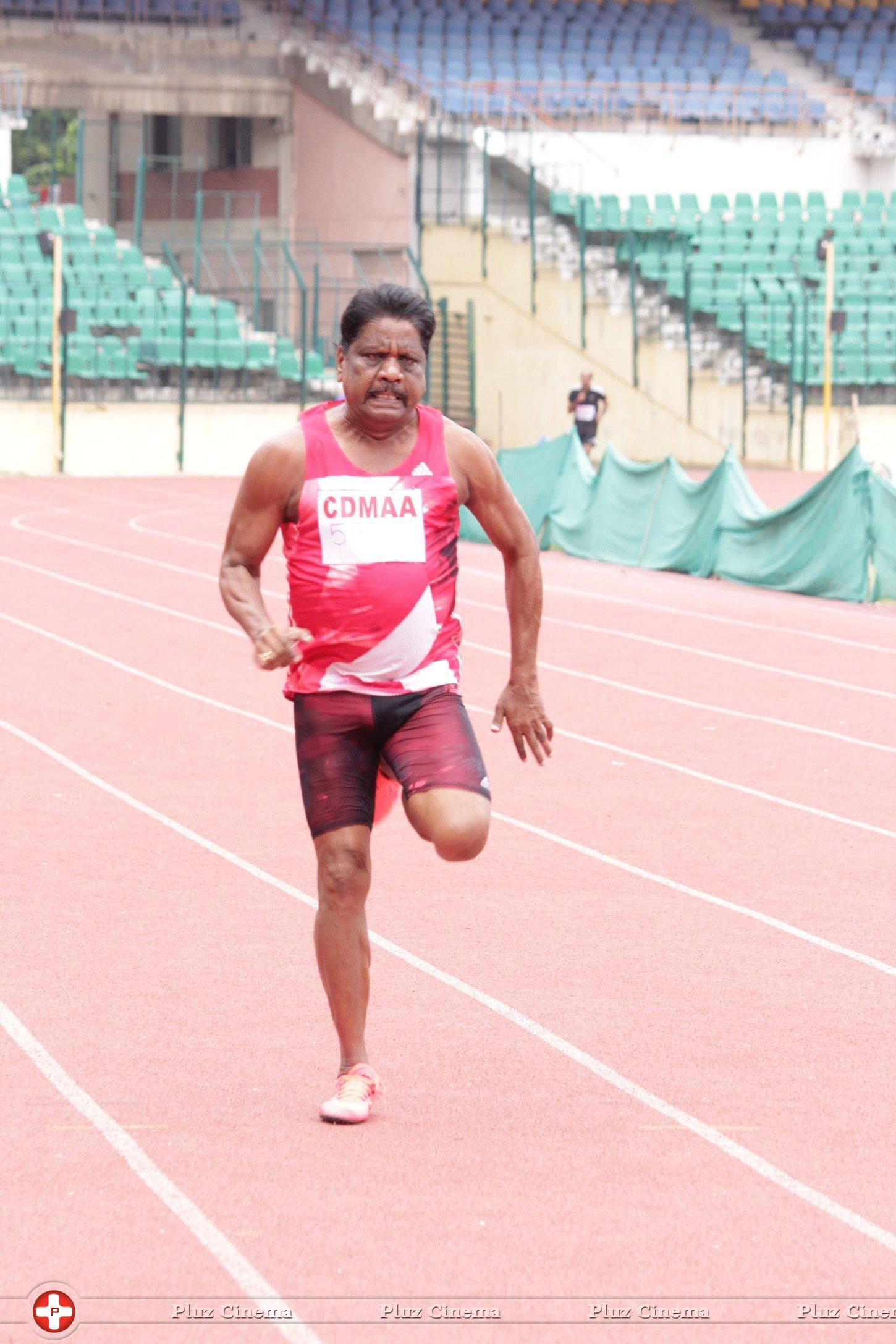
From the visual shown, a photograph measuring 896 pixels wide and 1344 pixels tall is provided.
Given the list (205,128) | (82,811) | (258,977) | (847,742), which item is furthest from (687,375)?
(258,977)

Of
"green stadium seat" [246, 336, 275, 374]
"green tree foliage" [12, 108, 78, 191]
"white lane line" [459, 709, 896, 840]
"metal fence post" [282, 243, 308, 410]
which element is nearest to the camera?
"white lane line" [459, 709, 896, 840]

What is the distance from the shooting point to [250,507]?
15.9 feet

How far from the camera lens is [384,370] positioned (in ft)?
15.7

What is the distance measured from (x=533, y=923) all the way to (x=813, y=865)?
4.94ft

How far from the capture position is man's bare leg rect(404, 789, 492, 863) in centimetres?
472

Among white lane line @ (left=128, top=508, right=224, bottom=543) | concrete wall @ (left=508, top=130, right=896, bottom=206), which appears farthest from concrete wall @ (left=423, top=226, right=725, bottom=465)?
white lane line @ (left=128, top=508, right=224, bottom=543)

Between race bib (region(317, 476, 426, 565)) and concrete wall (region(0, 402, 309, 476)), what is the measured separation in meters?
25.0

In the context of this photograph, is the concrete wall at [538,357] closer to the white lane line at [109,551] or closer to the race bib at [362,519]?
the white lane line at [109,551]

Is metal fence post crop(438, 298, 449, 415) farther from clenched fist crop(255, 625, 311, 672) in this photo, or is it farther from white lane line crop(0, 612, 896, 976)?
clenched fist crop(255, 625, 311, 672)

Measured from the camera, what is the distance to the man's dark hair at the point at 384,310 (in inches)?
189

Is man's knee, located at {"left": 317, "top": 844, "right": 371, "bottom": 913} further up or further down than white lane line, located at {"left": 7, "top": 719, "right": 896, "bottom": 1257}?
further up

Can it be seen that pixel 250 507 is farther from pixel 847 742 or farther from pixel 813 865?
pixel 847 742

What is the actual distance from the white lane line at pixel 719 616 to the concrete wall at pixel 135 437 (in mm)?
12069

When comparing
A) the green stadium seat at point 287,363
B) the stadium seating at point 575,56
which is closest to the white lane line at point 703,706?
the green stadium seat at point 287,363
